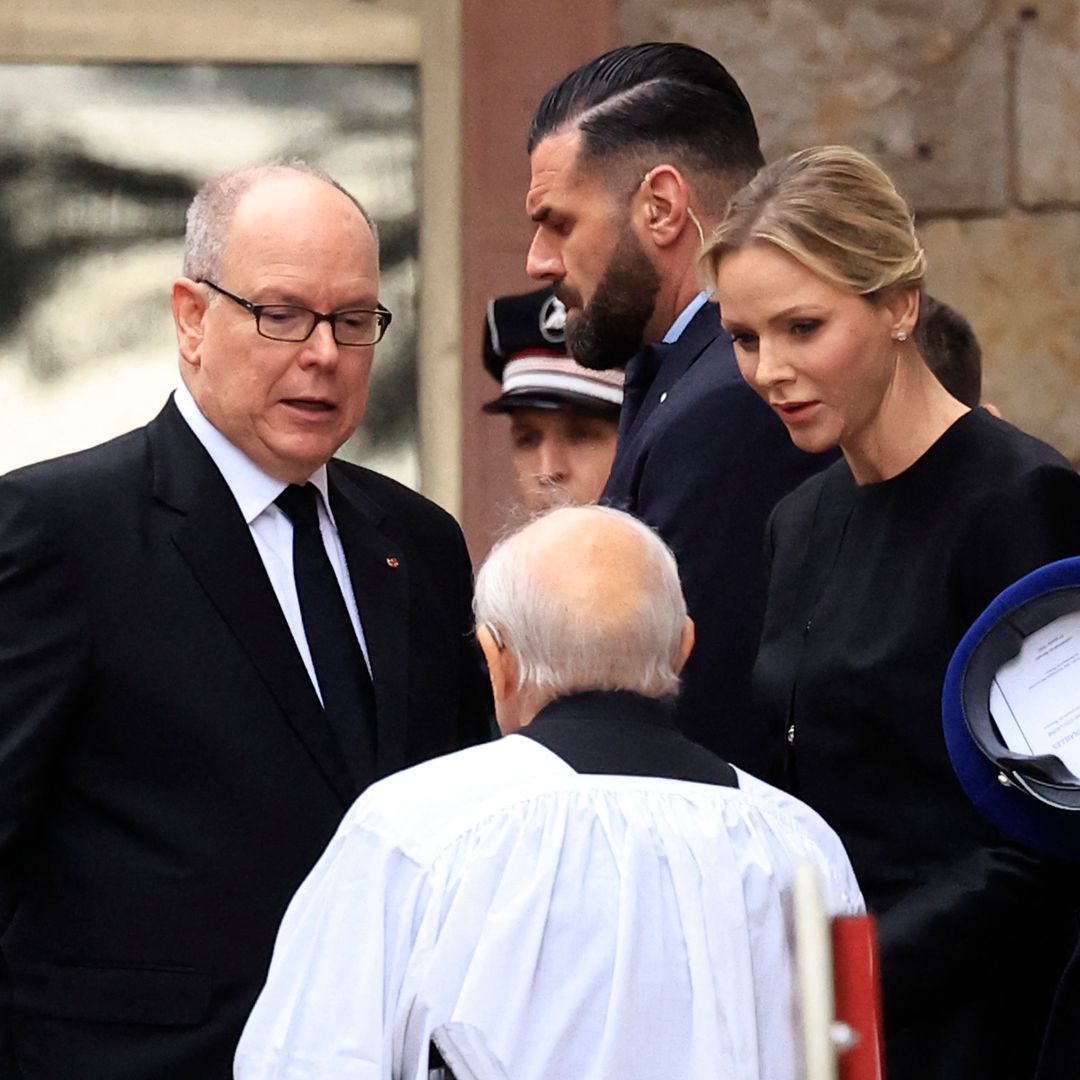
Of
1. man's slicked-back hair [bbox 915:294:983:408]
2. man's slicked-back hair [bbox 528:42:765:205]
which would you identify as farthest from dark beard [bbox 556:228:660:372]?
man's slicked-back hair [bbox 915:294:983:408]

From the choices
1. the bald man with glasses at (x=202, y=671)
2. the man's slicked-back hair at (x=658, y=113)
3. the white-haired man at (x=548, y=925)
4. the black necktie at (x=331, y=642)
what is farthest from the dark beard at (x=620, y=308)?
the white-haired man at (x=548, y=925)

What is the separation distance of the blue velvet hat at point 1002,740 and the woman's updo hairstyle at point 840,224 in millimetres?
505

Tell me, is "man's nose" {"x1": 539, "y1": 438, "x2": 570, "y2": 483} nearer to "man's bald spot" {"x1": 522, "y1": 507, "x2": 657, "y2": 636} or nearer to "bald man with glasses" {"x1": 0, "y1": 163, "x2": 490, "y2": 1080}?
"bald man with glasses" {"x1": 0, "y1": 163, "x2": 490, "y2": 1080}

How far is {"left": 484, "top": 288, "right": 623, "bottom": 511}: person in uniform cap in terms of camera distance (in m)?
4.91

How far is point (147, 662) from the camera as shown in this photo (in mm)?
3184

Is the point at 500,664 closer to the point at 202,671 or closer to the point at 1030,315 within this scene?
the point at 202,671

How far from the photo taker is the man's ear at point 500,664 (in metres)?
2.74

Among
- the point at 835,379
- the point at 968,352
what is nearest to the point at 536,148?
the point at 968,352

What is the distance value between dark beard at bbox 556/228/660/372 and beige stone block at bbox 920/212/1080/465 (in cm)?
141

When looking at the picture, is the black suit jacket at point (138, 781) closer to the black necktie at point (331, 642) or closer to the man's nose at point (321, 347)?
the black necktie at point (331, 642)

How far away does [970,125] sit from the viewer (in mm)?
5426

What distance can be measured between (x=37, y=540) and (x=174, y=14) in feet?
8.85

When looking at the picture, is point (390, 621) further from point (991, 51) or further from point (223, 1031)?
point (991, 51)

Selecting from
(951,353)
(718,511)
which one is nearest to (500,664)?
(718,511)
